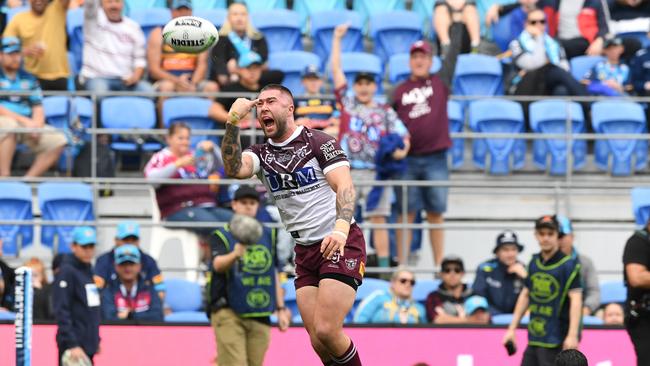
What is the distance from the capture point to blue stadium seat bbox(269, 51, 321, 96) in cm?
1906

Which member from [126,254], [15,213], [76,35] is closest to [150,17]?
[76,35]

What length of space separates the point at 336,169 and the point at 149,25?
930cm

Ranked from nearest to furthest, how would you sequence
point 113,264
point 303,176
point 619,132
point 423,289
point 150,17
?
point 303,176 < point 113,264 < point 423,289 < point 619,132 < point 150,17

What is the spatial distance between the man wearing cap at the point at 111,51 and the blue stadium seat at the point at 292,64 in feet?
5.53

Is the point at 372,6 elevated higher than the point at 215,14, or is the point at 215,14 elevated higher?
the point at 372,6

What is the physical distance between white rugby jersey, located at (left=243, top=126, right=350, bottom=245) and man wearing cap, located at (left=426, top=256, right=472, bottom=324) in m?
4.86

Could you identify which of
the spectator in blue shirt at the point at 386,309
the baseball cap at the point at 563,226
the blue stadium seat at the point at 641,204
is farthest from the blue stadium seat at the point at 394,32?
the baseball cap at the point at 563,226

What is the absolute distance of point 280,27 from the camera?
1991cm

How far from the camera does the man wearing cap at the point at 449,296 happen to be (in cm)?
1580

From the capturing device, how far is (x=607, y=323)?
15.7 m

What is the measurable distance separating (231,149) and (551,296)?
4344mm

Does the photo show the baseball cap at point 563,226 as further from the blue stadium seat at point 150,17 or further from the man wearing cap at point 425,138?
the blue stadium seat at point 150,17

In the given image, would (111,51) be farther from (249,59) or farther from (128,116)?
(249,59)

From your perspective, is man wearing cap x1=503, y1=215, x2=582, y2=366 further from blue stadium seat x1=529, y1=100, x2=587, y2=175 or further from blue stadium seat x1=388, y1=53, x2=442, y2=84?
blue stadium seat x1=388, y1=53, x2=442, y2=84
